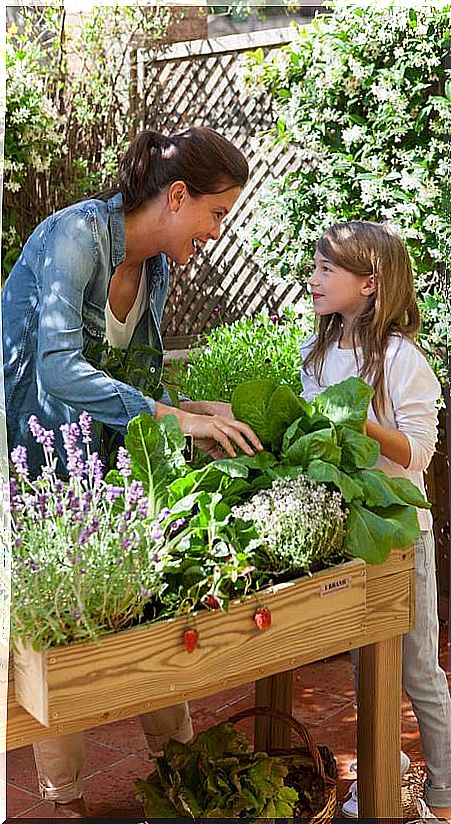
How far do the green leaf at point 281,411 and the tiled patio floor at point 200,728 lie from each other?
3.59 feet

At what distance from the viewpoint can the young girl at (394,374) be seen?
7.69 ft

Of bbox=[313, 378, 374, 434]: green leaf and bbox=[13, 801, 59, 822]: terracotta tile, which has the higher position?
bbox=[313, 378, 374, 434]: green leaf

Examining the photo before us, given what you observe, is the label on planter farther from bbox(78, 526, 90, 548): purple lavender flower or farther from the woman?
bbox(78, 526, 90, 548): purple lavender flower

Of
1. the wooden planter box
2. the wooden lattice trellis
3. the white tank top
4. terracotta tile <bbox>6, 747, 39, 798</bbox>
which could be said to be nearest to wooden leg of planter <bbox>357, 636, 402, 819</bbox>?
the wooden planter box

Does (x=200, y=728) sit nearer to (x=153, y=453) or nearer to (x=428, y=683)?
(x=428, y=683)

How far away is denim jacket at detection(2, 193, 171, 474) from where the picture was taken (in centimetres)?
189

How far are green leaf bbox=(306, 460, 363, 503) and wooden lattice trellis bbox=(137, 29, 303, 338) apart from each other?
269cm

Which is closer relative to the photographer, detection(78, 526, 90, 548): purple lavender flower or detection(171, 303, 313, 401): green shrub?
detection(78, 526, 90, 548): purple lavender flower

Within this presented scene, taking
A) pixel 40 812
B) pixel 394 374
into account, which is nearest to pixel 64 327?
pixel 394 374

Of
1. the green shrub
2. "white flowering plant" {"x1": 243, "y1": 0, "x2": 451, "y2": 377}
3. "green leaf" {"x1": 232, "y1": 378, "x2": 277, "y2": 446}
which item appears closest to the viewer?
"green leaf" {"x1": 232, "y1": 378, "x2": 277, "y2": 446}

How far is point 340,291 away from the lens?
251 cm

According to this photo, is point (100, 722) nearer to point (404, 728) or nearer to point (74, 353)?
point (74, 353)

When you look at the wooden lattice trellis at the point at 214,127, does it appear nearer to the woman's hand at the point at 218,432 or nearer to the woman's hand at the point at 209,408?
the woman's hand at the point at 209,408

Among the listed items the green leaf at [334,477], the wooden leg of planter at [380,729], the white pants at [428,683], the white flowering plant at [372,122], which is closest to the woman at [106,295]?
the green leaf at [334,477]
